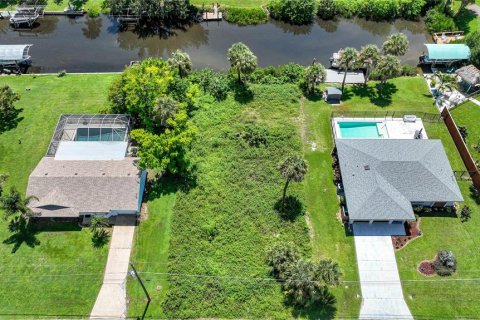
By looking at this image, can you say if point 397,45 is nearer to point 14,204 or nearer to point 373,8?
point 373,8

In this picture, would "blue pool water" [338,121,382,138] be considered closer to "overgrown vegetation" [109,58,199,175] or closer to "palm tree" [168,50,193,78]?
"overgrown vegetation" [109,58,199,175]

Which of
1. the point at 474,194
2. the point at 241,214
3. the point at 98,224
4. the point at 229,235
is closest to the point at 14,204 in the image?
the point at 98,224

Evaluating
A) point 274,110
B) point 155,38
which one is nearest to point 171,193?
point 274,110

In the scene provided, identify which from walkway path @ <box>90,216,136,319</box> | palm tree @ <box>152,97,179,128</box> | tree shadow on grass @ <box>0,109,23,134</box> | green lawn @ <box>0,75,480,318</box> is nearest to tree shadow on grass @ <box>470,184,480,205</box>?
green lawn @ <box>0,75,480,318</box>

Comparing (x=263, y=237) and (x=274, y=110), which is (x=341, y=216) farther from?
(x=274, y=110)

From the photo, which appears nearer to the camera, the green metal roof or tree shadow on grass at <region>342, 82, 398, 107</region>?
tree shadow on grass at <region>342, 82, 398, 107</region>

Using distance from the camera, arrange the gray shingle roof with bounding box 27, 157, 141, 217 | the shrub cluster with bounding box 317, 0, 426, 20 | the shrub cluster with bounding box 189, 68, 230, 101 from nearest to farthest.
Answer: the gray shingle roof with bounding box 27, 157, 141, 217
the shrub cluster with bounding box 189, 68, 230, 101
the shrub cluster with bounding box 317, 0, 426, 20
